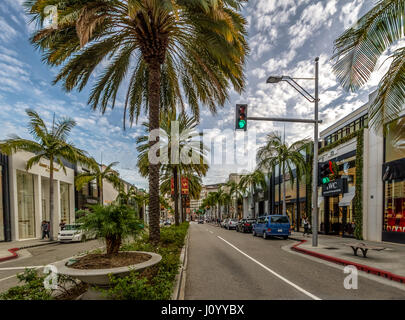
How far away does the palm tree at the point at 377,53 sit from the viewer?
632 cm

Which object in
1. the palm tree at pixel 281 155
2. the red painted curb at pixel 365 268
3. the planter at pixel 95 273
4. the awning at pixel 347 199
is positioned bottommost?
the red painted curb at pixel 365 268

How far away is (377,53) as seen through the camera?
6.61 meters

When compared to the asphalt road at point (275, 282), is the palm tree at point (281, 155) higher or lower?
higher

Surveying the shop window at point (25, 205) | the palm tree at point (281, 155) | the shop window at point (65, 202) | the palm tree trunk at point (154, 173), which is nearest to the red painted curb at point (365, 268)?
the palm tree trunk at point (154, 173)

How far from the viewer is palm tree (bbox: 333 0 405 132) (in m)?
6.32

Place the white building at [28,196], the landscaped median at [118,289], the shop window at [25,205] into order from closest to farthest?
the landscaped median at [118,289] < the white building at [28,196] < the shop window at [25,205]

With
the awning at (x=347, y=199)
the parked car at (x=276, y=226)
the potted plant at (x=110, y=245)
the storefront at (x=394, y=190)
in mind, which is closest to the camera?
the potted plant at (x=110, y=245)

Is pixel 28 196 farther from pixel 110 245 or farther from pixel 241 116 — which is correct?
pixel 110 245

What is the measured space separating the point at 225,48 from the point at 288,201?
28.3 meters

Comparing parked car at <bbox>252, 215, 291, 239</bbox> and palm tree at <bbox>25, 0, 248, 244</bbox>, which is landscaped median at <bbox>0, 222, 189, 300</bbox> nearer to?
palm tree at <bbox>25, 0, 248, 244</bbox>

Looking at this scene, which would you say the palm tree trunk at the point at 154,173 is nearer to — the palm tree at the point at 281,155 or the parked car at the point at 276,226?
the parked car at the point at 276,226

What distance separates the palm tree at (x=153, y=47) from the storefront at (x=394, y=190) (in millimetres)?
11223

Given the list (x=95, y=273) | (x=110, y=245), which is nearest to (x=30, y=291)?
(x=95, y=273)

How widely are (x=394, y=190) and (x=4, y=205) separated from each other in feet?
93.0
